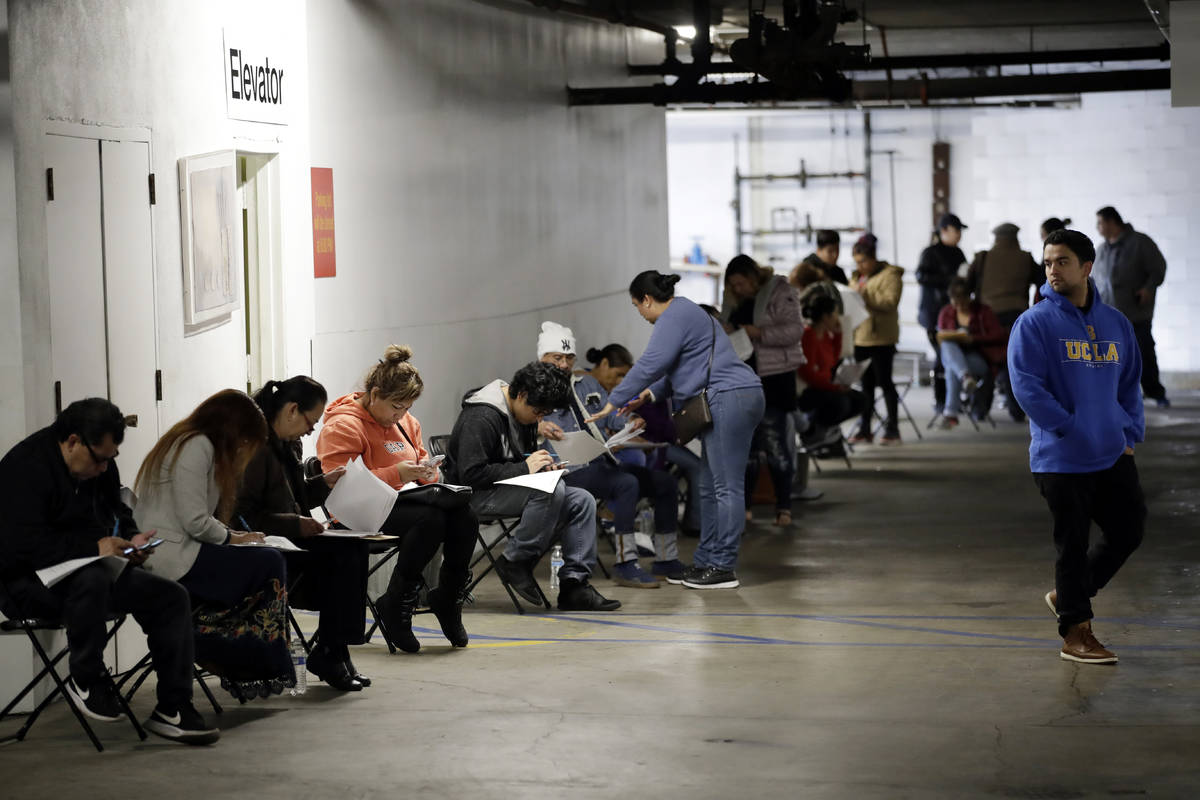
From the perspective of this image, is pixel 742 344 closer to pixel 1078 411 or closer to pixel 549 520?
pixel 549 520

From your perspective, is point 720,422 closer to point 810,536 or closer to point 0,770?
point 810,536

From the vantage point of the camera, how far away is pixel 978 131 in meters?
19.1

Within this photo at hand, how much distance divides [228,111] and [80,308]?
1.27 metres

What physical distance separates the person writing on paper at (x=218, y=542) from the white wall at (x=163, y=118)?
1.93 ft

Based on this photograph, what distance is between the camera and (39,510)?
14.5 ft

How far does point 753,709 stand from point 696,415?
233 centimetres

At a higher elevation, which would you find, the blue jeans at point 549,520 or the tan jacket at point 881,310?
the tan jacket at point 881,310

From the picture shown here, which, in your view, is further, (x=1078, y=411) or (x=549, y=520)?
(x=549, y=520)

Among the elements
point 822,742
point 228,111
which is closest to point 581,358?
point 228,111

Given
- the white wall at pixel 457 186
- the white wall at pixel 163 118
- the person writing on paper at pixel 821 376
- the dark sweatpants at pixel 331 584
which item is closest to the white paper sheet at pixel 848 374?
the person writing on paper at pixel 821 376

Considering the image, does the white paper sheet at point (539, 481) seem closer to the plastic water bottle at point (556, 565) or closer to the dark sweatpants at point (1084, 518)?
the plastic water bottle at point (556, 565)

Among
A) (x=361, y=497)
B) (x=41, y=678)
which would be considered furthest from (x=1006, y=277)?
(x=41, y=678)

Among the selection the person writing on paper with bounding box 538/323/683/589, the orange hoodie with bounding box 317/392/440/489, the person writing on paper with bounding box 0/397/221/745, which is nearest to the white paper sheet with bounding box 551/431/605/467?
the person writing on paper with bounding box 538/323/683/589

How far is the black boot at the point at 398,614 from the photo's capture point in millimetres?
5754
